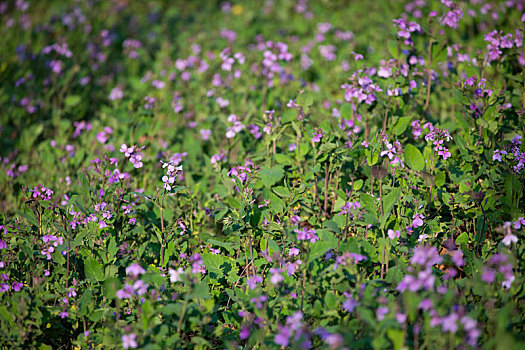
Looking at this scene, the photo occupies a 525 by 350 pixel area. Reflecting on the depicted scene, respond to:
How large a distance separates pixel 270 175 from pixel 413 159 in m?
0.81

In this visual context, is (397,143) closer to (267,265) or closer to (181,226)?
(267,265)

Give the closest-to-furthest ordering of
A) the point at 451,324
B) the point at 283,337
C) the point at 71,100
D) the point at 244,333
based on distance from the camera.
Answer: the point at 451,324
the point at 283,337
the point at 244,333
the point at 71,100

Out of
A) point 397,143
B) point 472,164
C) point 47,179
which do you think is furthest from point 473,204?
point 47,179

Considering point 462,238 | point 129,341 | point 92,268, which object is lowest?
point 462,238

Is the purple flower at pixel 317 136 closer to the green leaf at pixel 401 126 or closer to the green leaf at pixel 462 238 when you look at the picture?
the green leaf at pixel 401 126

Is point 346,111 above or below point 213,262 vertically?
above

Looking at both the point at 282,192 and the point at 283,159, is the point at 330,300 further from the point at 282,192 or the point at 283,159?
the point at 283,159

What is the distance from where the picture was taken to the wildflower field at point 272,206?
192 centimetres

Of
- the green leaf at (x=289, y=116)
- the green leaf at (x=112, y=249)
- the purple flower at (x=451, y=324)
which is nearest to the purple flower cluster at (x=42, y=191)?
the green leaf at (x=112, y=249)

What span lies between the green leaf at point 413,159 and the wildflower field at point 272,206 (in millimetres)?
11

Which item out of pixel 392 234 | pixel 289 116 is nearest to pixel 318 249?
pixel 392 234

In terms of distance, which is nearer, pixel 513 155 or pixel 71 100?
pixel 513 155

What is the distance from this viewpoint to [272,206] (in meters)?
2.47

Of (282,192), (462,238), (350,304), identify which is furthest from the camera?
(282,192)
